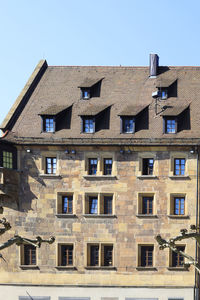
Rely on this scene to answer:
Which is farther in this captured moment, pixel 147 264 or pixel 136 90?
pixel 136 90

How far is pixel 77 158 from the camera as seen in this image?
172 ft

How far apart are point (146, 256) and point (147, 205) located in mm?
3840

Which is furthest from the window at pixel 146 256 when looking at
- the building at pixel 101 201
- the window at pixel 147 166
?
the window at pixel 147 166

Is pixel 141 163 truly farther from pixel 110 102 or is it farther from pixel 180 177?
pixel 110 102

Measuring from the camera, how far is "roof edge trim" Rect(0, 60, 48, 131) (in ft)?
177

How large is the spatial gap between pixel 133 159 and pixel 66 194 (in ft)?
19.0

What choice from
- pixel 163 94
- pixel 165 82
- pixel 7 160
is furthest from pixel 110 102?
pixel 7 160

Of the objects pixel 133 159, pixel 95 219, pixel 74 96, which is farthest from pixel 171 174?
pixel 74 96

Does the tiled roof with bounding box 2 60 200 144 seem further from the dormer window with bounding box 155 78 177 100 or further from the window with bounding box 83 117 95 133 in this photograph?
the window with bounding box 83 117 95 133

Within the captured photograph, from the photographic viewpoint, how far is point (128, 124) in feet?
174

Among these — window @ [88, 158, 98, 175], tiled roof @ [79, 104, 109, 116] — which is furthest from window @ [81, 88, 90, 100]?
window @ [88, 158, 98, 175]

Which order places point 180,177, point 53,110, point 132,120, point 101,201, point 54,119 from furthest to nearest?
point 53,110
point 54,119
point 132,120
point 101,201
point 180,177

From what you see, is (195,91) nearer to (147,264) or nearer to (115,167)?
(115,167)

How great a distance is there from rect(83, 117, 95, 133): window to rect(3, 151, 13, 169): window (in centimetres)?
610
